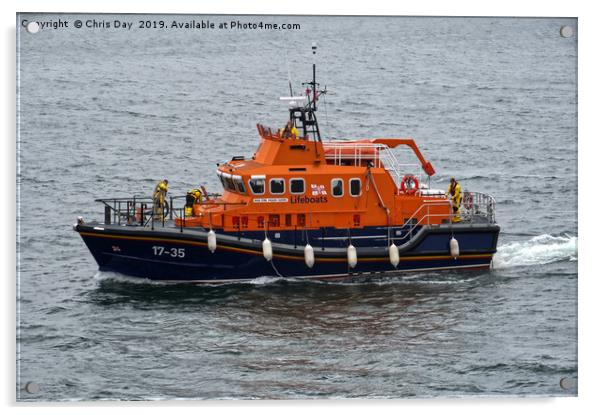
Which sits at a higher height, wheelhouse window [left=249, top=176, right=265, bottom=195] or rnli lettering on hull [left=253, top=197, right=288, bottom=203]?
wheelhouse window [left=249, top=176, right=265, bottom=195]

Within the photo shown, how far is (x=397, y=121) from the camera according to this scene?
3225 cm

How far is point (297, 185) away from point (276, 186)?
1.21 feet

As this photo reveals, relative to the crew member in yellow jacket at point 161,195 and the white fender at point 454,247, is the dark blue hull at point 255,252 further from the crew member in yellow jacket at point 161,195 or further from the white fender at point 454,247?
the crew member in yellow jacket at point 161,195

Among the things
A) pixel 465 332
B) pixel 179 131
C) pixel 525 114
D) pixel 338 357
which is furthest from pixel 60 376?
pixel 179 131

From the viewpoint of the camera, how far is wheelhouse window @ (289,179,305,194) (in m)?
26.0

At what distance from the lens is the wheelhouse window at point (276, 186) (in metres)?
26.0

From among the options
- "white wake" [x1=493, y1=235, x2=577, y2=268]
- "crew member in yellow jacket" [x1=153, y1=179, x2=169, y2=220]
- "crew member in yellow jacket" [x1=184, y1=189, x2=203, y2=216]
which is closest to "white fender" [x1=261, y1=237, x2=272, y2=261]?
"crew member in yellow jacket" [x1=184, y1=189, x2=203, y2=216]

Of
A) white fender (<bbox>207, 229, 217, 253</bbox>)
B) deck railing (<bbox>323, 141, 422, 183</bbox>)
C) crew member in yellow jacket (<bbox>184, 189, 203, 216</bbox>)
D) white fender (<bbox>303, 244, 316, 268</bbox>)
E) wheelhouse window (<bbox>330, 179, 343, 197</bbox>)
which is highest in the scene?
deck railing (<bbox>323, 141, 422, 183</bbox>)

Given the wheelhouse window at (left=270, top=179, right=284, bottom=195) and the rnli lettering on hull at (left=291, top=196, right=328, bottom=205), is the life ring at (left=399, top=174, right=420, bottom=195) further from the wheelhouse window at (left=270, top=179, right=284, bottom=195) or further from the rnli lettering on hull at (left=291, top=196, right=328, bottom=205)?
the wheelhouse window at (left=270, top=179, right=284, bottom=195)

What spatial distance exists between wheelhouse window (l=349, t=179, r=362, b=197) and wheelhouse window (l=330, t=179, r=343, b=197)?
0.18m

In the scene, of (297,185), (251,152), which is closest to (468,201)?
(297,185)

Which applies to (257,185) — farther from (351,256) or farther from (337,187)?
(351,256)

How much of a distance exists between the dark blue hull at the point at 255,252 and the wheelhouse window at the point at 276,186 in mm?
738

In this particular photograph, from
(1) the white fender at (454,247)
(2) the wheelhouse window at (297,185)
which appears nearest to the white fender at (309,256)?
(2) the wheelhouse window at (297,185)
